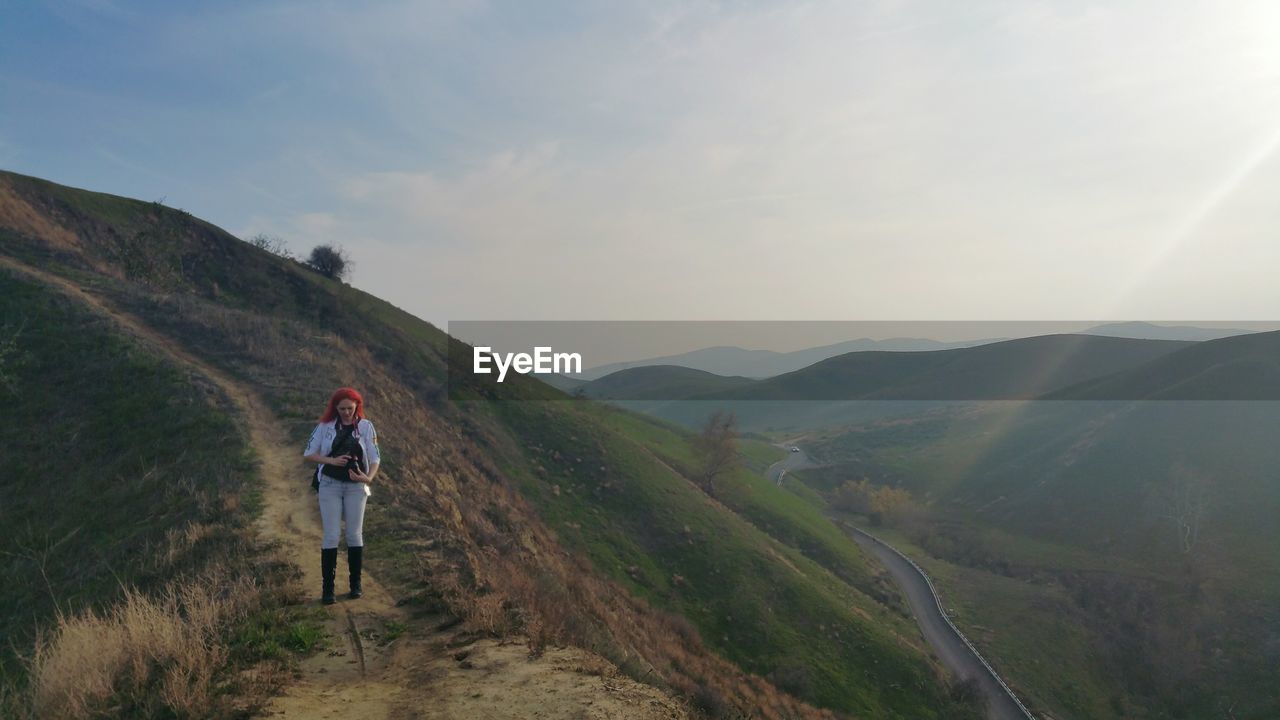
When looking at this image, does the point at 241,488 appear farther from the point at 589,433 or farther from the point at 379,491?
the point at 589,433

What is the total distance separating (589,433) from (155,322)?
92.3 feet

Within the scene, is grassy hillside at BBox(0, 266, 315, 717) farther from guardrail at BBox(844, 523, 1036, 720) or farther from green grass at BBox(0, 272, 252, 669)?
guardrail at BBox(844, 523, 1036, 720)

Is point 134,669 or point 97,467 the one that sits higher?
point 97,467

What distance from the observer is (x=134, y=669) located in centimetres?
607

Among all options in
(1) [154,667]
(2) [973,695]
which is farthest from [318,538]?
(2) [973,695]

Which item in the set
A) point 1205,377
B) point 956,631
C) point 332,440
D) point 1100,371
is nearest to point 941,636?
point 956,631

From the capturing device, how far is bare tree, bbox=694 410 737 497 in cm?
5731

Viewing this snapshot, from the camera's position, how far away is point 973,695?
31.8 m

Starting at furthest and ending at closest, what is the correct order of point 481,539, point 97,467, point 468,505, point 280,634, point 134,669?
point 468,505 → point 481,539 → point 97,467 → point 280,634 → point 134,669

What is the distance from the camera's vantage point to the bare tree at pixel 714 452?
188 ft

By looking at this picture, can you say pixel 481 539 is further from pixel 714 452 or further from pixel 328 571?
pixel 714 452

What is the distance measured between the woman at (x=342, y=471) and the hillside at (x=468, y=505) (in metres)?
0.85

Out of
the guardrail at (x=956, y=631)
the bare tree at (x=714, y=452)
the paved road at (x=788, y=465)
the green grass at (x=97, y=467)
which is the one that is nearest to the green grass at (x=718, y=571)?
the guardrail at (x=956, y=631)

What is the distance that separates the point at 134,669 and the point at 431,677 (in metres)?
2.97
